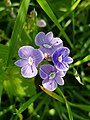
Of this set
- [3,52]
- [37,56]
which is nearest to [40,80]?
[3,52]

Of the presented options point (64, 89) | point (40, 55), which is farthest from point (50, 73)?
point (64, 89)

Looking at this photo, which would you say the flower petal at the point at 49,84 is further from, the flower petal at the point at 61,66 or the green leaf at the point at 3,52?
the green leaf at the point at 3,52

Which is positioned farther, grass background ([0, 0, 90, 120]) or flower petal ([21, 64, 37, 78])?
grass background ([0, 0, 90, 120])

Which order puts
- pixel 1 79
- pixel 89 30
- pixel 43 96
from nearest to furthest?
pixel 1 79
pixel 43 96
pixel 89 30

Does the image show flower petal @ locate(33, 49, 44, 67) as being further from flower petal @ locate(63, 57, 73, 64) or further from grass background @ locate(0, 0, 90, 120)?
grass background @ locate(0, 0, 90, 120)

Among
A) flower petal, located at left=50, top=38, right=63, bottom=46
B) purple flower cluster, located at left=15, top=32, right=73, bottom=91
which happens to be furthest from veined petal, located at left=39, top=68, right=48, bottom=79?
flower petal, located at left=50, top=38, right=63, bottom=46

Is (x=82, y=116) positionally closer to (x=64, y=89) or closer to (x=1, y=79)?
(x=64, y=89)
